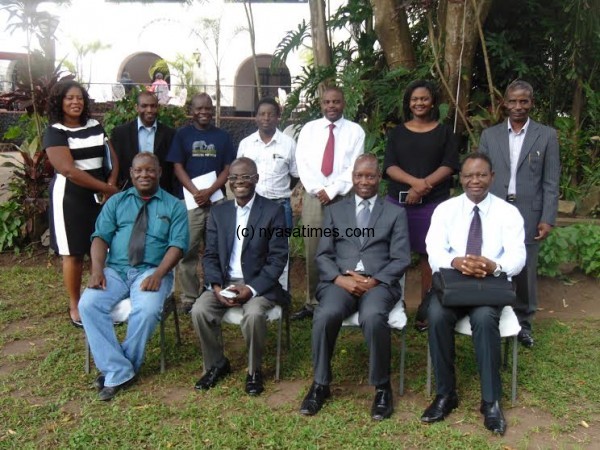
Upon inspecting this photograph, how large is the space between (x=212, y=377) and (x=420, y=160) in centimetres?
218

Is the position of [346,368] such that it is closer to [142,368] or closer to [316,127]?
[142,368]

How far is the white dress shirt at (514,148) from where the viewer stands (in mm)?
4648

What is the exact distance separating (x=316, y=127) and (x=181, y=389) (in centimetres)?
229

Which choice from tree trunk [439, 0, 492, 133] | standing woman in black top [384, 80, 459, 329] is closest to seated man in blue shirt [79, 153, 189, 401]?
standing woman in black top [384, 80, 459, 329]

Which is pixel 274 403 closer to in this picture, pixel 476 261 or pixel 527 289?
pixel 476 261

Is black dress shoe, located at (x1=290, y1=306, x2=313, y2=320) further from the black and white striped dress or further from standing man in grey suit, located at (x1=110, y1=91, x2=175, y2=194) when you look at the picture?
the black and white striped dress

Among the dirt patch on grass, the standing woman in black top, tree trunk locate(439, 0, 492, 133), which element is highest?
tree trunk locate(439, 0, 492, 133)

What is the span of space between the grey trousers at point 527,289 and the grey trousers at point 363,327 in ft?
4.34

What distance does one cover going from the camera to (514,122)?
182 inches

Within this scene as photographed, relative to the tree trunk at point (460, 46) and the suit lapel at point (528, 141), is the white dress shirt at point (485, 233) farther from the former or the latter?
the tree trunk at point (460, 46)

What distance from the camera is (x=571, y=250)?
608 centimetres

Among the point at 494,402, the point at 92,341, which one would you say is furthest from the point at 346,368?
the point at 92,341

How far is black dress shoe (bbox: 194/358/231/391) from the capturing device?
4168mm

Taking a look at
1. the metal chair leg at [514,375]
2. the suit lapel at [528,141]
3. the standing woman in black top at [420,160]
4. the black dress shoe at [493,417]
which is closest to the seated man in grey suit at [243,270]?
the standing woman in black top at [420,160]
